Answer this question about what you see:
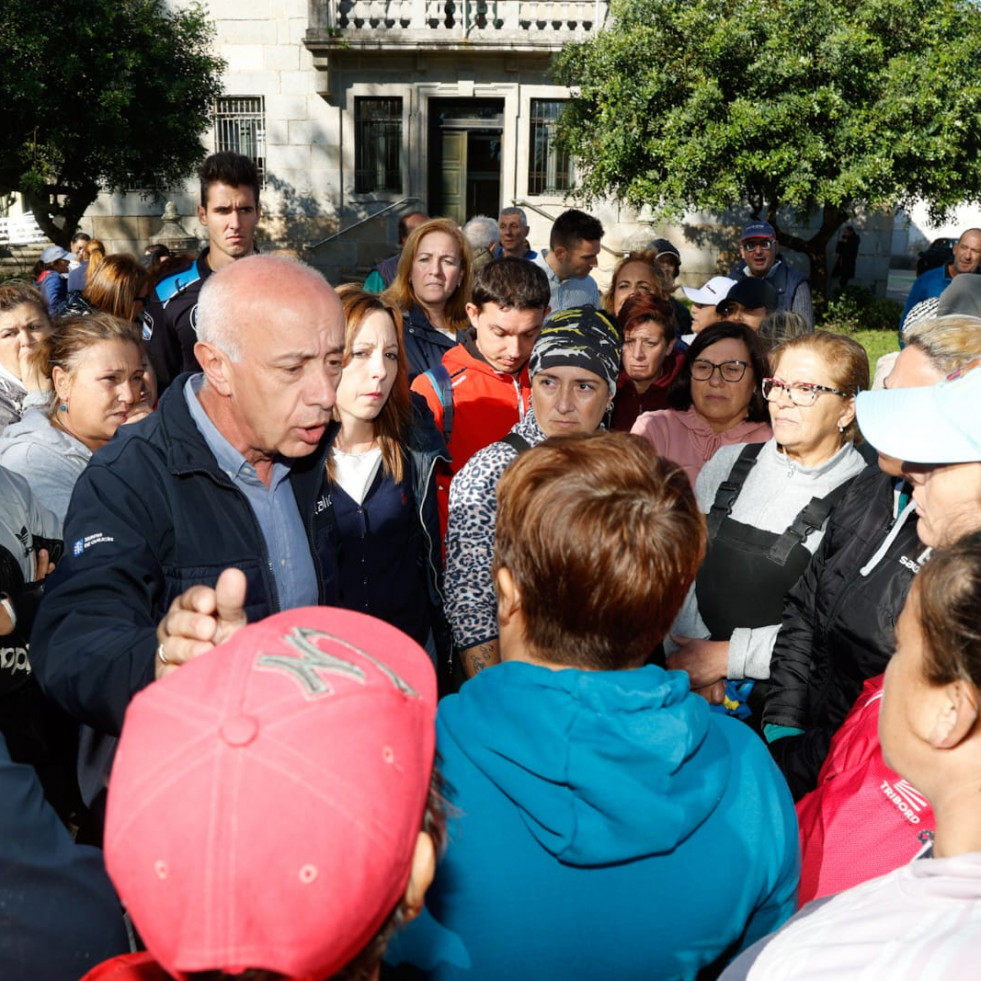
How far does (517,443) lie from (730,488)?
776 mm

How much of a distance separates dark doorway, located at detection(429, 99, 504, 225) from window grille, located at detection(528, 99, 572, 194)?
90 cm

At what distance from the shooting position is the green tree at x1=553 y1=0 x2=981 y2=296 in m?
14.7

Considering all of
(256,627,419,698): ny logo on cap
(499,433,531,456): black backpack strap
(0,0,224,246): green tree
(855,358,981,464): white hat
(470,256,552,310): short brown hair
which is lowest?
(499,433,531,456): black backpack strap

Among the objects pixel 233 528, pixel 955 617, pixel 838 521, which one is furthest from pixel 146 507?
pixel 838 521

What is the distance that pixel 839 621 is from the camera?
2461mm

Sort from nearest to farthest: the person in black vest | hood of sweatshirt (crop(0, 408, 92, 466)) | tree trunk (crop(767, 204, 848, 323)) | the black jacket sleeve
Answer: the black jacket sleeve
hood of sweatshirt (crop(0, 408, 92, 466))
the person in black vest
tree trunk (crop(767, 204, 848, 323))

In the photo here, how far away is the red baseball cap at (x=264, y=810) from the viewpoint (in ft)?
2.97

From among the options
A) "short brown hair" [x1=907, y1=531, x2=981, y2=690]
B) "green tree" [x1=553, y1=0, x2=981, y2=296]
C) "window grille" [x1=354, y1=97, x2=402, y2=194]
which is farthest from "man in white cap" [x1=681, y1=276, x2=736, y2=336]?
"window grille" [x1=354, y1=97, x2=402, y2=194]

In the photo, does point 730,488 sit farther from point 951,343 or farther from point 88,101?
point 88,101

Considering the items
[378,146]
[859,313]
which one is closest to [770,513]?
[859,313]

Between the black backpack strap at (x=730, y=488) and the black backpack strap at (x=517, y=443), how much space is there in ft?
2.26

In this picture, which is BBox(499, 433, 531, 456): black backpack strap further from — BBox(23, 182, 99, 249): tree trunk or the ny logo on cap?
BBox(23, 182, 99, 249): tree trunk

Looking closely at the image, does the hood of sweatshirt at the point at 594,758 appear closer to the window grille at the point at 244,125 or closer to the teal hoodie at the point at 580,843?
the teal hoodie at the point at 580,843

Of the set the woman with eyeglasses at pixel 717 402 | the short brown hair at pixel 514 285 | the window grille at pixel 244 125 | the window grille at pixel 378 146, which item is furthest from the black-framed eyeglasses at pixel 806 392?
the window grille at pixel 244 125
